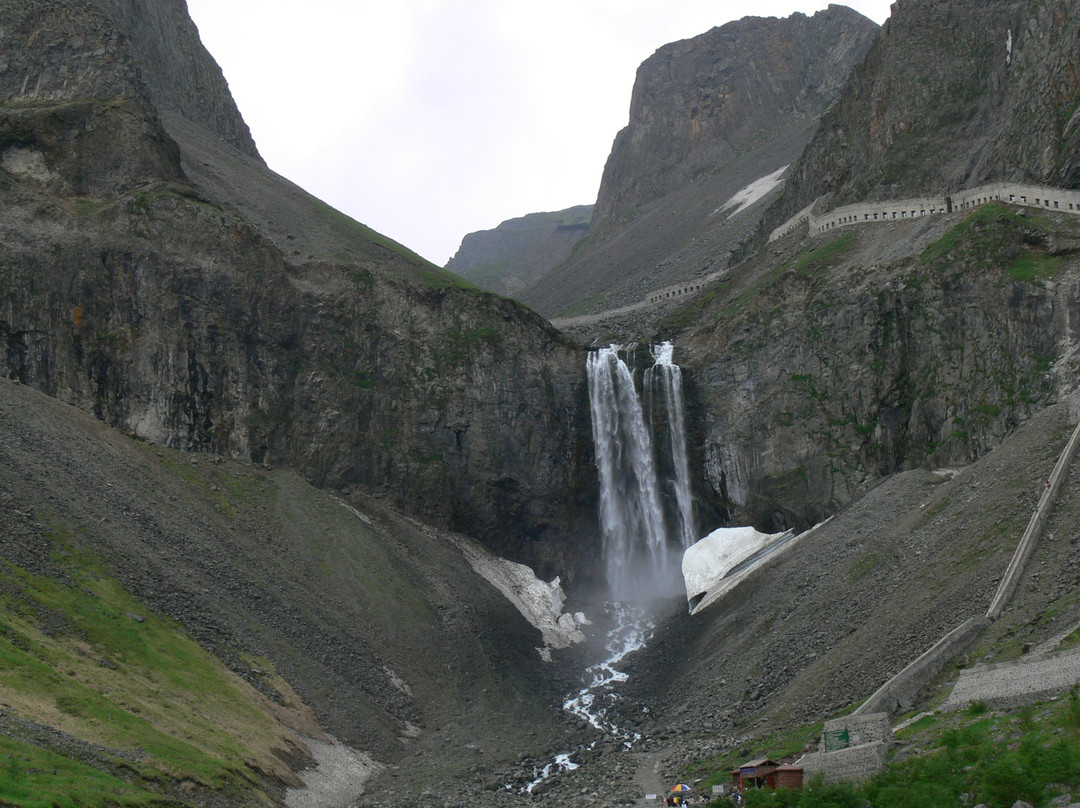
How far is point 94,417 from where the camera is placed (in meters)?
65.1

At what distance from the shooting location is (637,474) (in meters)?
78.2

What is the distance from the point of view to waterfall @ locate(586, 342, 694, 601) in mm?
75625

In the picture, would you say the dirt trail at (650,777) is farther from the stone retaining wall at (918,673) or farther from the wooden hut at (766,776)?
the stone retaining wall at (918,673)

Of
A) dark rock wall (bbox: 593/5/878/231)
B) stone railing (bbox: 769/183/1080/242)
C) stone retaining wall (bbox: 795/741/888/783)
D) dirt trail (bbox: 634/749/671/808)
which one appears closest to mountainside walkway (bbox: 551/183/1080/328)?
stone railing (bbox: 769/183/1080/242)

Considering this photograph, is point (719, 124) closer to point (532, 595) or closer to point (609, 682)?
point (532, 595)

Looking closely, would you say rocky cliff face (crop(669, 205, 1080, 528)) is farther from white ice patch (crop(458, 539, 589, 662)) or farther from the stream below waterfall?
white ice patch (crop(458, 539, 589, 662))

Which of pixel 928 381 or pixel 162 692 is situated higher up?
pixel 928 381

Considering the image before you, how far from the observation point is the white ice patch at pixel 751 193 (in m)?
144

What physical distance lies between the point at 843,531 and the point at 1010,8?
193 ft

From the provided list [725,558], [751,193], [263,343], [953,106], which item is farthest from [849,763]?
[751,193]

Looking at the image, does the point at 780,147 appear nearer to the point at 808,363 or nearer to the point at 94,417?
the point at 808,363

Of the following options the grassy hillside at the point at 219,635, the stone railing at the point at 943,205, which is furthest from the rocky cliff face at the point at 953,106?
the grassy hillside at the point at 219,635

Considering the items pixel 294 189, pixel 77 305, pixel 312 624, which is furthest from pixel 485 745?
pixel 294 189

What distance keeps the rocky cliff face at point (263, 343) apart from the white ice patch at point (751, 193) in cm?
6977
